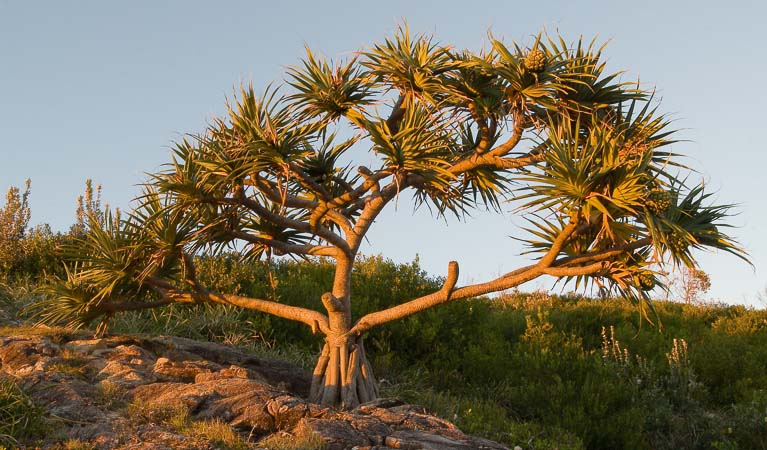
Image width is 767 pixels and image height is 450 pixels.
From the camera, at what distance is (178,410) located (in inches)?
290

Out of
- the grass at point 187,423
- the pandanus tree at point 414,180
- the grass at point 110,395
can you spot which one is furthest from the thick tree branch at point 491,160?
the grass at point 110,395

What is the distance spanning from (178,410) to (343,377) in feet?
7.48

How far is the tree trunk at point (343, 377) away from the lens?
9.01 metres

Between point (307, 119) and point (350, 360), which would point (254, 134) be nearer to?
point (307, 119)

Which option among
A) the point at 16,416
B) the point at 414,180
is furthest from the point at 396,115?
the point at 16,416

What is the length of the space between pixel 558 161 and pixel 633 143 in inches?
71.0

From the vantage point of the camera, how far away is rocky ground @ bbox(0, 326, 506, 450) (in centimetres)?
683

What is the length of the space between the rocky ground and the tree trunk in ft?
2.62

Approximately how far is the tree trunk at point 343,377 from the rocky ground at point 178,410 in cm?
80

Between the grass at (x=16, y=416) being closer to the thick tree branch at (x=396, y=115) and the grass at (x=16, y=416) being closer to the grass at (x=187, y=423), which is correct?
the grass at (x=187, y=423)

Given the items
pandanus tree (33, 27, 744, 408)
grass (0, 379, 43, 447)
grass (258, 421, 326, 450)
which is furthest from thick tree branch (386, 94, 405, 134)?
grass (0, 379, 43, 447)

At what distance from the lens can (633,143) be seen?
30.6 feet

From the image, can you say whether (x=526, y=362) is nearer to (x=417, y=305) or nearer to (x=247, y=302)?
(x=417, y=305)

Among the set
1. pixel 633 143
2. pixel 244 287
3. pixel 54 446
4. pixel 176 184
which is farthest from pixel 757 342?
pixel 54 446
